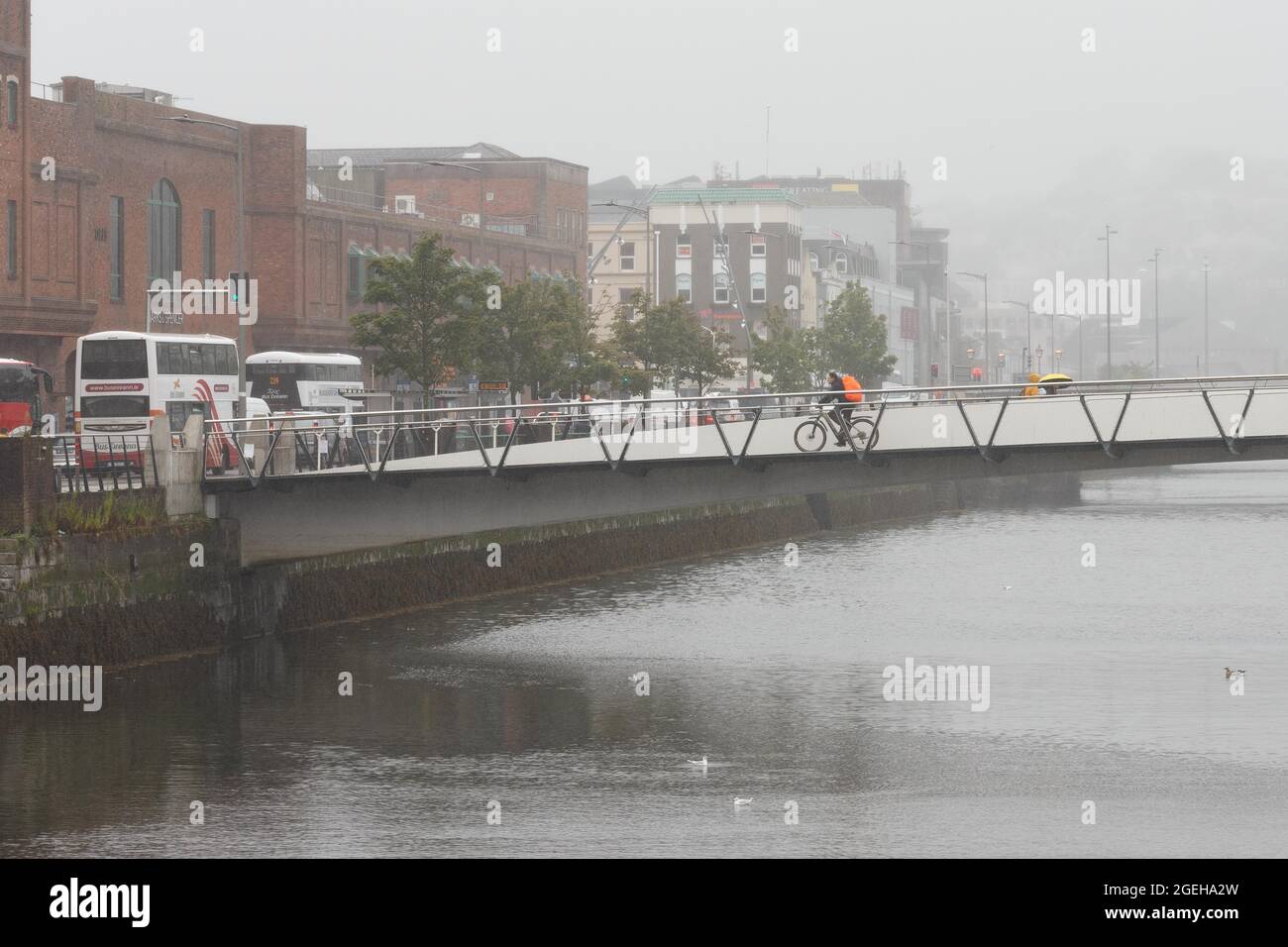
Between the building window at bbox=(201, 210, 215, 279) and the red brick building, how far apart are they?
73 mm

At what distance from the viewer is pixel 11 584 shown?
32.9 m

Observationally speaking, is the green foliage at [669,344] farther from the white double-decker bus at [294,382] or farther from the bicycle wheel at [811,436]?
the bicycle wheel at [811,436]

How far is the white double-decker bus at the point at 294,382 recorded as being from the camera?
67.3m

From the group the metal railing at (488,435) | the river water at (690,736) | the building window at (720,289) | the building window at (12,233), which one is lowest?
the river water at (690,736)

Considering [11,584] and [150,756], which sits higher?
[11,584]

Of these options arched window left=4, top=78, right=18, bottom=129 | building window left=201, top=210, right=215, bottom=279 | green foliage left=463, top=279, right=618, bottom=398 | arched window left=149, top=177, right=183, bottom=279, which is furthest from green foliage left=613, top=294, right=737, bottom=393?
arched window left=4, top=78, right=18, bottom=129

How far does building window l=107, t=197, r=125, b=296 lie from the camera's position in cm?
7081

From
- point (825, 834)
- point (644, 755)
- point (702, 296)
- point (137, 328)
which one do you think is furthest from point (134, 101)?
point (702, 296)

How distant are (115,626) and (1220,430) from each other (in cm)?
1854

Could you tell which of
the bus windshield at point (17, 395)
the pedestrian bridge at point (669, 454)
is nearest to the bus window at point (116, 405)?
the bus windshield at point (17, 395)

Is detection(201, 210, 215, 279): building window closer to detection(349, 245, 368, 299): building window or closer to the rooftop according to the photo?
detection(349, 245, 368, 299): building window

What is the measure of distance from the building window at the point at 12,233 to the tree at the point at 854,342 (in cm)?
5492
